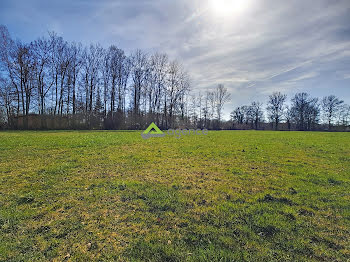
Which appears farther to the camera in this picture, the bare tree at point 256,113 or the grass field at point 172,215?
the bare tree at point 256,113

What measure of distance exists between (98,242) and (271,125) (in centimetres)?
7399

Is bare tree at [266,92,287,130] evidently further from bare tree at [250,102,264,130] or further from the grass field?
the grass field

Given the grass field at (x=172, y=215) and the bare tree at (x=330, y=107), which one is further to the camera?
the bare tree at (x=330, y=107)

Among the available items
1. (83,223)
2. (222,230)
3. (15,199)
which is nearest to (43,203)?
(15,199)

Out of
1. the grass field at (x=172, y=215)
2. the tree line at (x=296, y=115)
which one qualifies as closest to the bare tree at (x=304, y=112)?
the tree line at (x=296, y=115)

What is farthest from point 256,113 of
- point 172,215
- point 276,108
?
point 172,215

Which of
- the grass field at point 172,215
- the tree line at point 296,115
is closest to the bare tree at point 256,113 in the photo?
the tree line at point 296,115

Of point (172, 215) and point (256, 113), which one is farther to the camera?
point (256, 113)

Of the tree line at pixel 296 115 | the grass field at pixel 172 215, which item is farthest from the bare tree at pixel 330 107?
the grass field at pixel 172 215

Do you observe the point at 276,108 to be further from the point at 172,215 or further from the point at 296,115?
the point at 172,215

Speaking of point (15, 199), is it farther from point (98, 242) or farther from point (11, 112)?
point (11, 112)

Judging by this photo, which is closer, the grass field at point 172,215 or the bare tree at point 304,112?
the grass field at point 172,215

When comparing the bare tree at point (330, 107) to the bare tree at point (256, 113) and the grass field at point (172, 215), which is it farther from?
the grass field at point (172, 215)

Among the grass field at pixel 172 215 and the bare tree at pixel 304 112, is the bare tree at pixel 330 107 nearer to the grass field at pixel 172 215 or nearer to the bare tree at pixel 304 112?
the bare tree at pixel 304 112
